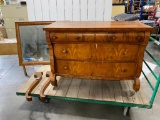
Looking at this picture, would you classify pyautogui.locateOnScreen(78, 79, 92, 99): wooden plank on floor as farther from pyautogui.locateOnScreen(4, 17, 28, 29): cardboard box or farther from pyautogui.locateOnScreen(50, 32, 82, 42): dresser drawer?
pyautogui.locateOnScreen(4, 17, 28, 29): cardboard box

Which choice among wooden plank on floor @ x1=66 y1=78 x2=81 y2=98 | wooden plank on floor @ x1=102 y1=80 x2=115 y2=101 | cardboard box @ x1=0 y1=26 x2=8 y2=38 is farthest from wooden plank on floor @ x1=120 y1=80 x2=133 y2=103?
cardboard box @ x1=0 y1=26 x2=8 y2=38

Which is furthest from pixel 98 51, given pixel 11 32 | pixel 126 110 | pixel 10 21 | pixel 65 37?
pixel 11 32

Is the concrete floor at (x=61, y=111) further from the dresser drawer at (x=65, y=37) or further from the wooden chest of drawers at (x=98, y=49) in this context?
the dresser drawer at (x=65, y=37)

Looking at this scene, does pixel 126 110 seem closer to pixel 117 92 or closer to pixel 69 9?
pixel 117 92

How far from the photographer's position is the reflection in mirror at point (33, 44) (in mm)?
2443

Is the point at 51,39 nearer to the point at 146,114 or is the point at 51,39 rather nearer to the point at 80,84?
the point at 80,84

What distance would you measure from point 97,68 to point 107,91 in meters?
0.36

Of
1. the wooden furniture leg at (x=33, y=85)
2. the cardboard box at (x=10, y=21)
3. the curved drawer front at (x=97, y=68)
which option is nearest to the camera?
the curved drawer front at (x=97, y=68)

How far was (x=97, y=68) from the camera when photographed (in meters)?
1.59

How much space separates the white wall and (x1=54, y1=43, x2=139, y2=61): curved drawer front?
1022 millimetres

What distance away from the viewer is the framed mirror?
2.40 meters

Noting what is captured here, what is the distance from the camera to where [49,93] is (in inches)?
67.6

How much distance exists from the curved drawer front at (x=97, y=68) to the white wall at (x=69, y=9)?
1065 millimetres

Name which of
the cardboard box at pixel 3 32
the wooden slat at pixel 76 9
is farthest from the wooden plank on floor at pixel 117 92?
the cardboard box at pixel 3 32
